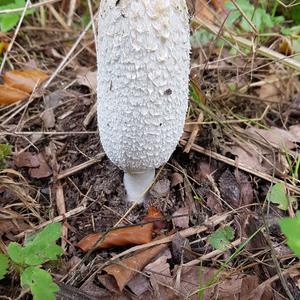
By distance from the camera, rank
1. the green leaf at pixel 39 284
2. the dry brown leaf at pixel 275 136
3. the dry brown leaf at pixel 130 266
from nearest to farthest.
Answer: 1. the green leaf at pixel 39 284
2. the dry brown leaf at pixel 130 266
3. the dry brown leaf at pixel 275 136

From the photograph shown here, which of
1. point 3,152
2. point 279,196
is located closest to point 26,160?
point 3,152

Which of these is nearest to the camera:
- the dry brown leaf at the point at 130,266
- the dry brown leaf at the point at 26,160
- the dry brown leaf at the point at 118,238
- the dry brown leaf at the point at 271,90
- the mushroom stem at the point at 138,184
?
the dry brown leaf at the point at 130,266

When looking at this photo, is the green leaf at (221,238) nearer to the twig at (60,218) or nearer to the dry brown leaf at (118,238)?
the dry brown leaf at (118,238)

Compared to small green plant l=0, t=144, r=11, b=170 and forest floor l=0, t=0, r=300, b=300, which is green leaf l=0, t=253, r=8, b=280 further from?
small green plant l=0, t=144, r=11, b=170

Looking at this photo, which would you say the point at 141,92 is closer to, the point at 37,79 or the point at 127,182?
the point at 127,182

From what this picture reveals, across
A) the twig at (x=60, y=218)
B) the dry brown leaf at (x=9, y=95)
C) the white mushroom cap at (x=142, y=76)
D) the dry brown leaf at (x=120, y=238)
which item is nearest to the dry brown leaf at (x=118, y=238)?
the dry brown leaf at (x=120, y=238)
